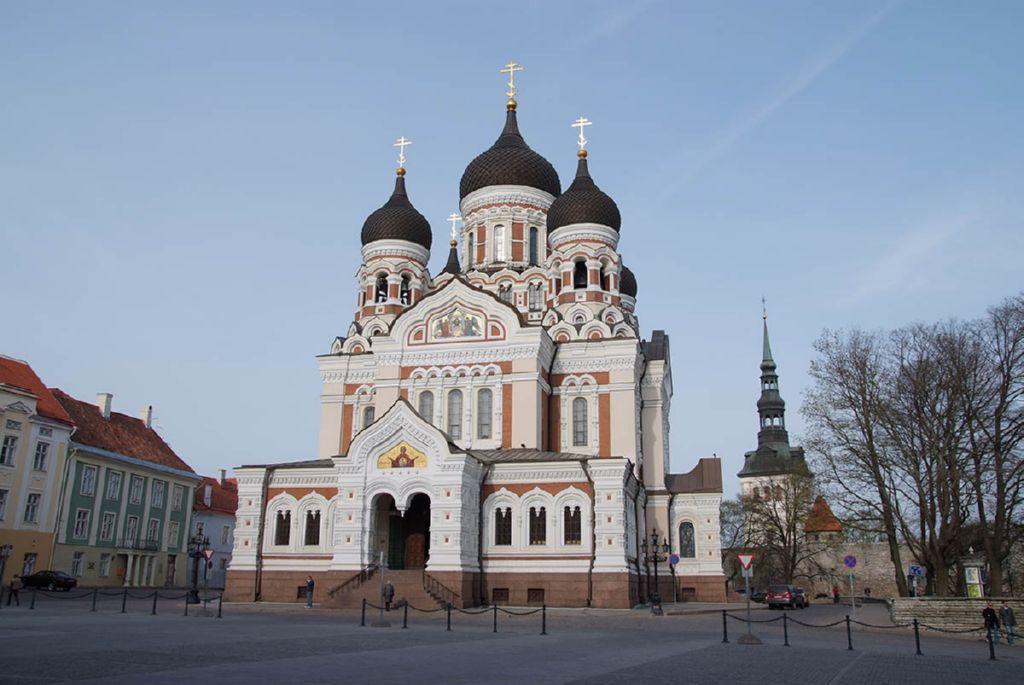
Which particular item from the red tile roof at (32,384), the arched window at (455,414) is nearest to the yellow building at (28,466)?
the red tile roof at (32,384)

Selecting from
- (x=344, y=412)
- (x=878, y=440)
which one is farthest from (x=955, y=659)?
(x=344, y=412)

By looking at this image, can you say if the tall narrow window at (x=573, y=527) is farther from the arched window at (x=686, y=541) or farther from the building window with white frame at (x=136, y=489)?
the building window with white frame at (x=136, y=489)

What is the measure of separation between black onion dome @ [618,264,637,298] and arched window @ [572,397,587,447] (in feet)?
53.2

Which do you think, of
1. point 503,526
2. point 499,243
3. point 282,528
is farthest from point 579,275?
point 282,528

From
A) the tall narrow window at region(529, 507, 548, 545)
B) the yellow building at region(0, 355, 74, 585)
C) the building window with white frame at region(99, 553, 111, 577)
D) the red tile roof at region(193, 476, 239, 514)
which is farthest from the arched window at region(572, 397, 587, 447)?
the red tile roof at region(193, 476, 239, 514)

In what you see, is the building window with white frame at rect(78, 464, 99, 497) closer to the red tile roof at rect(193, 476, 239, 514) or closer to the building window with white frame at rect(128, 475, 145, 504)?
the building window with white frame at rect(128, 475, 145, 504)

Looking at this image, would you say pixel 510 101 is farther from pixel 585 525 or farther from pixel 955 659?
pixel 955 659

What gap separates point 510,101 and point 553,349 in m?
16.9

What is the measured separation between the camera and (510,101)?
4962 centimetres

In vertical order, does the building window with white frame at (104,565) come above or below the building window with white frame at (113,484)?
below

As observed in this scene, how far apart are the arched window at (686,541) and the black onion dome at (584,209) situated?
1451cm

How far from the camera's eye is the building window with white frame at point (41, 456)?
135ft

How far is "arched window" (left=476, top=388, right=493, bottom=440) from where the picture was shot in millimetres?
37875

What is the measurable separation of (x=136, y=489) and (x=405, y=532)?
20.7m
